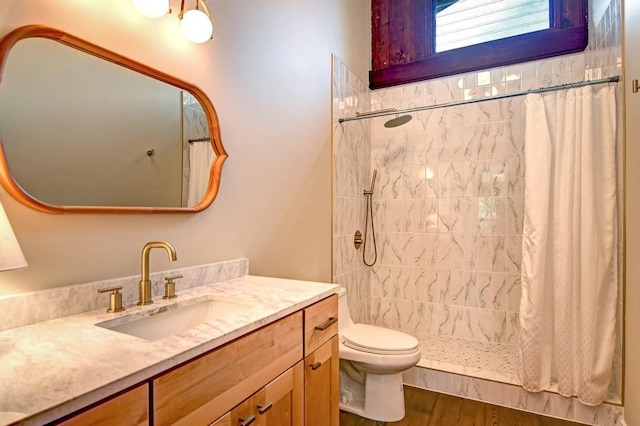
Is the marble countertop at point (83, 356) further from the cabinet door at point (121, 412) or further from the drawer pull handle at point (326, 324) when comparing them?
the drawer pull handle at point (326, 324)

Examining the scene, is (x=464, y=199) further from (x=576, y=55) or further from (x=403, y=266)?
(x=576, y=55)

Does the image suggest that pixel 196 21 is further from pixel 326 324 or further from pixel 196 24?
pixel 326 324

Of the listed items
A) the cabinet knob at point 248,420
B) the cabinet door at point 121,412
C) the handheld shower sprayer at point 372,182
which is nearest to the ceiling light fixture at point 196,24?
the cabinet door at point 121,412

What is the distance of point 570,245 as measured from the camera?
208 centimetres

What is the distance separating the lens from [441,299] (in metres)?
2.98

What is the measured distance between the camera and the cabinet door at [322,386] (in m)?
1.23

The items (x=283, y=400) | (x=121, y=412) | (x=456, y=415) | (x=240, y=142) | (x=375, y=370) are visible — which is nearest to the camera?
(x=121, y=412)

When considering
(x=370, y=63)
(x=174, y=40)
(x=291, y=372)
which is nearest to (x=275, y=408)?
(x=291, y=372)

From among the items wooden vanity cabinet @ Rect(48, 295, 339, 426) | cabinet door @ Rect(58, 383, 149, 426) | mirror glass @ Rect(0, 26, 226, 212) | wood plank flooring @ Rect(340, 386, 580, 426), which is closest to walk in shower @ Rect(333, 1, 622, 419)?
wood plank flooring @ Rect(340, 386, 580, 426)

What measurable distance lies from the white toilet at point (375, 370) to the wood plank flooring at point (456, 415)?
71mm

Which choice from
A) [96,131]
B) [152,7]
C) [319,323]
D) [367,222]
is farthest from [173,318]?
[367,222]

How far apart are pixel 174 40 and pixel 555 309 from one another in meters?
2.55

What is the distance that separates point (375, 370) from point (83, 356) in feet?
5.35

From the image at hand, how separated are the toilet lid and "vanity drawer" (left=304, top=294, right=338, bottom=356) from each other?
2.12 feet
